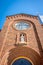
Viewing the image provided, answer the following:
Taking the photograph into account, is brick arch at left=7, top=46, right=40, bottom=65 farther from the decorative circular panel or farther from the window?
the decorative circular panel

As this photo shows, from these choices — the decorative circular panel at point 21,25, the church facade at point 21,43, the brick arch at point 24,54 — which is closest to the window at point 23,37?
the church facade at point 21,43

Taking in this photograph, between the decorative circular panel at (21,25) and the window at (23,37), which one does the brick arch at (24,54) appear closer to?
the window at (23,37)

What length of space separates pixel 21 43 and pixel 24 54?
3.58 feet

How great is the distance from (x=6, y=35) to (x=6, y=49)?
7.45 feet

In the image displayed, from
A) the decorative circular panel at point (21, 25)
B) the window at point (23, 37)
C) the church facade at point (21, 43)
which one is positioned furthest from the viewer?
the decorative circular panel at point (21, 25)

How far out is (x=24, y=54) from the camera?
13.5m

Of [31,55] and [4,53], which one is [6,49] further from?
[31,55]

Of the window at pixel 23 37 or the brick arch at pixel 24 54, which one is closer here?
the brick arch at pixel 24 54

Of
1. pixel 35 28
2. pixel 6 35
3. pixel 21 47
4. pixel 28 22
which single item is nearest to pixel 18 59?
pixel 21 47

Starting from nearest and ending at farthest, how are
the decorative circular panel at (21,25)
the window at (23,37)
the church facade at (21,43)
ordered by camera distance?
1. the church facade at (21,43)
2. the window at (23,37)
3. the decorative circular panel at (21,25)

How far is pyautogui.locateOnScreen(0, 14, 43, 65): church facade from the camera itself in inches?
506

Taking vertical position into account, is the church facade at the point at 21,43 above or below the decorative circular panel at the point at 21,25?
below

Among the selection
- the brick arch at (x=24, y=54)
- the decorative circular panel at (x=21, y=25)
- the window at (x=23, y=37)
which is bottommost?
the brick arch at (x=24, y=54)

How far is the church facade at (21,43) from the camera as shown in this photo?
1285 cm
